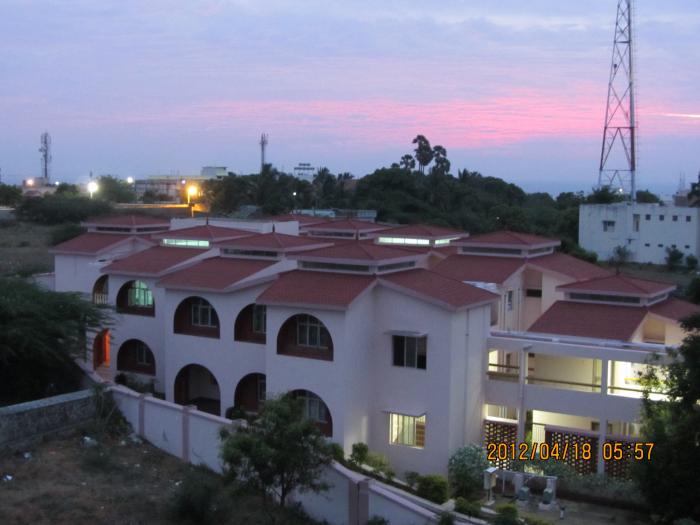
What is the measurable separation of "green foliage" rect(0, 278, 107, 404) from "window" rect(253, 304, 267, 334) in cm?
458

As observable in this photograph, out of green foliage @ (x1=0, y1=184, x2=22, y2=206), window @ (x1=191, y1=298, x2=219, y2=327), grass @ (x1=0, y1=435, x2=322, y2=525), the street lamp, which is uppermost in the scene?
the street lamp

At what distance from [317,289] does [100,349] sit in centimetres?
1207

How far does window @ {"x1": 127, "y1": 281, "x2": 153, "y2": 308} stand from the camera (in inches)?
1204

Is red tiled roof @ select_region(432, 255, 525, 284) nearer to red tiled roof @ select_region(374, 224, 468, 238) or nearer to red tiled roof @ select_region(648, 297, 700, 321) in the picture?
red tiled roof @ select_region(374, 224, 468, 238)

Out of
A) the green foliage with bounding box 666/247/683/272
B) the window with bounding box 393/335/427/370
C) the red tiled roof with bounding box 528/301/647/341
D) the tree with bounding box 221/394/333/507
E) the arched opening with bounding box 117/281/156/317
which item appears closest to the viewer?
the tree with bounding box 221/394/333/507

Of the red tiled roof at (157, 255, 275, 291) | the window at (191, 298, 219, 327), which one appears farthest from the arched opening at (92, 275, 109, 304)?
the window at (191, 298, 219, 327)

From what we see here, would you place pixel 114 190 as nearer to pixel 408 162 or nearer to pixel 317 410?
pixel 408 162

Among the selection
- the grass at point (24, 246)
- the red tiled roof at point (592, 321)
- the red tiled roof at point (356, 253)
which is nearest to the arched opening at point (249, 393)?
the red tiled roof at point (356, 253)

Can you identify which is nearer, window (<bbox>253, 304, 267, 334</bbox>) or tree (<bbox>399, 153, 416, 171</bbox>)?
window (<bbox>253, 304, 267, 334</bbox>)

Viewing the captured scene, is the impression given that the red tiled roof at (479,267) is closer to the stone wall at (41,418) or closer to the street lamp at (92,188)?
the stone wall at (41,418)

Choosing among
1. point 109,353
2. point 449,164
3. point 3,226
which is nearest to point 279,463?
point 109,353

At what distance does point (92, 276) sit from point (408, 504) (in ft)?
67.2

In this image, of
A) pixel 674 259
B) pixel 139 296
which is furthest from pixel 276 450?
pixel 674 259

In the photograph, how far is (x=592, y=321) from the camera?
25297 millimetres
